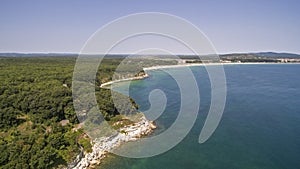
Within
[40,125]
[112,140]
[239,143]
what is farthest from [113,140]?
[239,143]

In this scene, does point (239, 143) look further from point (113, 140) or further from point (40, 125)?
point (40, 125)

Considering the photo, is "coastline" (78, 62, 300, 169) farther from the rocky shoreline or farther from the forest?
the forest

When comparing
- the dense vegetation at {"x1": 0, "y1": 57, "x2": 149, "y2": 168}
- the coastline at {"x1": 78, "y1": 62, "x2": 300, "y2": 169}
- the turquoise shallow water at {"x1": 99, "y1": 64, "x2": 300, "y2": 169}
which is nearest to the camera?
the dense vegetation at {"x1": 0, "y1": 57, "x2": 149, "y2": 168}

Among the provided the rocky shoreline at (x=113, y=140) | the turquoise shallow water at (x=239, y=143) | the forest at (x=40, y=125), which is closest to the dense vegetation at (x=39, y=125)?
the forest at (x=40, y=125)

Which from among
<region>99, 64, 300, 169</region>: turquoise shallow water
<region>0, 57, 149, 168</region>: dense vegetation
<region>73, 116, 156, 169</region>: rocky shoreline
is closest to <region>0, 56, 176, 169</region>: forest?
<region>0, 57, 149, 168</region>: dense vegetation

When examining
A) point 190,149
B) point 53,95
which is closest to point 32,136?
point 53,95

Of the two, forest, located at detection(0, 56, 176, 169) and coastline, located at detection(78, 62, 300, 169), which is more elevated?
forest, located at detection(0, 56, 176, 169)

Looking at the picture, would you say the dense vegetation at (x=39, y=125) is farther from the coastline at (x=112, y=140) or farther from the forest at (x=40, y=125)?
the coastline at (x=112, y=140)

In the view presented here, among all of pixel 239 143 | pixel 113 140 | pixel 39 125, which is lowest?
pixel 239 143
